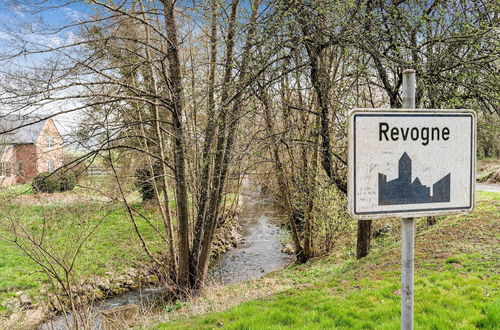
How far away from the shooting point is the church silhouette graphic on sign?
5.17 ft

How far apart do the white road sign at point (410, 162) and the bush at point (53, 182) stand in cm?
650

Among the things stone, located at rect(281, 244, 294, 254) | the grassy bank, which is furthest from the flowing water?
the grassy bank

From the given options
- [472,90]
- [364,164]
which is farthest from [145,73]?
[364,164]

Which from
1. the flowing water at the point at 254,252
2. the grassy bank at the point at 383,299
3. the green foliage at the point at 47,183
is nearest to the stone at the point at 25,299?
the green foliage at the point at 47,183

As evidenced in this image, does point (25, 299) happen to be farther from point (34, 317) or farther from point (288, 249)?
point (288, 249)

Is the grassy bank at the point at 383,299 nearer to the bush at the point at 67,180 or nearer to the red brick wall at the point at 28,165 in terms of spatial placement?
the bush at the point at 67,180

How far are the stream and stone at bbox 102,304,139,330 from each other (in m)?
1.67

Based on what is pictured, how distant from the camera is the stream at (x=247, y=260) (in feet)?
29.6

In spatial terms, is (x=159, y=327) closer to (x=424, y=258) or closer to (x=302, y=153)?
(x=424, y=258)

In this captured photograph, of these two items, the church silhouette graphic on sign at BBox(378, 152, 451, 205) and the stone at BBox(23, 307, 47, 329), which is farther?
the stone at BBox(23, 307, 47, 329)

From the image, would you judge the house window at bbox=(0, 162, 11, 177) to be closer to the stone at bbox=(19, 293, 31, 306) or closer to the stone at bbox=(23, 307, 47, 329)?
the stone at bbox=(23, 307, 47, 329)

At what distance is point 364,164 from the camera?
1.55 m

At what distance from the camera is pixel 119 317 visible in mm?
5492

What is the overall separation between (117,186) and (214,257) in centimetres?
561
